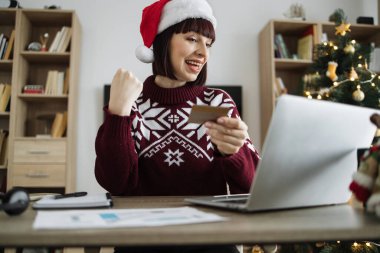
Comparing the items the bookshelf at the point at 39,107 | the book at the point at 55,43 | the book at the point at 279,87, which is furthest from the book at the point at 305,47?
the book at the point at 55,43

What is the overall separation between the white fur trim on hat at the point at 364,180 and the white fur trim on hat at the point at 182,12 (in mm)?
824

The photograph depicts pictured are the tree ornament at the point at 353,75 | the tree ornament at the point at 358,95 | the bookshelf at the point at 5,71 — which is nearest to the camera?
the tree ornament at the point at 358,95

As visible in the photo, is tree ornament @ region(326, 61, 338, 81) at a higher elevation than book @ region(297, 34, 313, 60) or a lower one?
lower

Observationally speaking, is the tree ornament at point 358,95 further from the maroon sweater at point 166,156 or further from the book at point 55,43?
the book at point 55,43

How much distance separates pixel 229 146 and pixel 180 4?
Result: 2.17 ft

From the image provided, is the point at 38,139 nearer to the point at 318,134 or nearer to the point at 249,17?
the point at 249,17

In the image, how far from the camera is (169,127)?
119 cm

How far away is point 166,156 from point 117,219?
63cm

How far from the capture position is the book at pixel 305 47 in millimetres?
3486

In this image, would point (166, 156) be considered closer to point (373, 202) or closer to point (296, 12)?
point (373, 202)

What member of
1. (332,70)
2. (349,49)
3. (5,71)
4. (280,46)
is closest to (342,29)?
(349,49)

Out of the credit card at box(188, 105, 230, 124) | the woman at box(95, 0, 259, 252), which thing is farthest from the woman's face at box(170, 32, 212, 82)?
the credit card at box(188, 105, 230, 124)

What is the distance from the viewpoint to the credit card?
2.15 feet

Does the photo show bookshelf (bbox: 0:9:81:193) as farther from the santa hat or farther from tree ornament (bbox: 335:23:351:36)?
tree ornament (bbox: 335:23:351:36)
